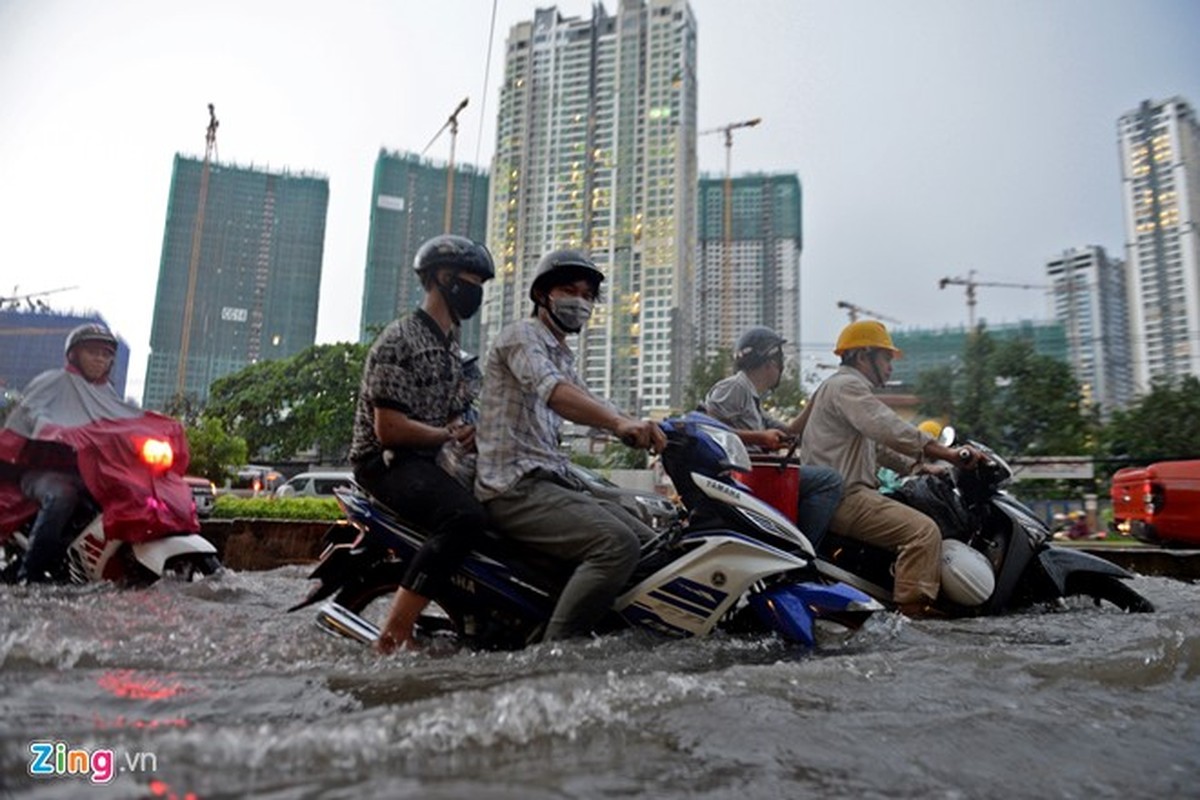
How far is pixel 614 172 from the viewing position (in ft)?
173

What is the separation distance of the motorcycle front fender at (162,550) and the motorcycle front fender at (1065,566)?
473cm

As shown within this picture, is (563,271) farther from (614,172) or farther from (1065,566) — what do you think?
(614,172)

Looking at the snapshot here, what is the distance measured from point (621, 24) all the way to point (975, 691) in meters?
62.1

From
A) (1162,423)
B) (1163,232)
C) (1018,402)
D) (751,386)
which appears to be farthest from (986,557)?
(1163,232)

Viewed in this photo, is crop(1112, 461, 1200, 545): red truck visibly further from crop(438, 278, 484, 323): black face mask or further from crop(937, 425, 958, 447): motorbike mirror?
crop(438, 278, 484, 323): black face mask

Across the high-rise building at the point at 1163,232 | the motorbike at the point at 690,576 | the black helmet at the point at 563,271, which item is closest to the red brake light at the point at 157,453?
the motorbike at the point at 690,576

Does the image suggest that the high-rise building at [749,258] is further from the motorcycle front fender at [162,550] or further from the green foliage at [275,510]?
the motorcycle front fender at [162,550]

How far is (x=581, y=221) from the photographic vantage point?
5103 centimetres

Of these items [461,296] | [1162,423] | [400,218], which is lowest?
[461,296]

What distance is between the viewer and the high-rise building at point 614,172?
1865 inches

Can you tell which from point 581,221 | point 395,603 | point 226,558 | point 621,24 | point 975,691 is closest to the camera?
point 975,691

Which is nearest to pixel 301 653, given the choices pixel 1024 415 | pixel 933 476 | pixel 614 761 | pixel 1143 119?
pixel 614 761

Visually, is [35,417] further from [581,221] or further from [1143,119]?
[581,221]

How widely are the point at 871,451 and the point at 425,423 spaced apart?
2435 millimetres
